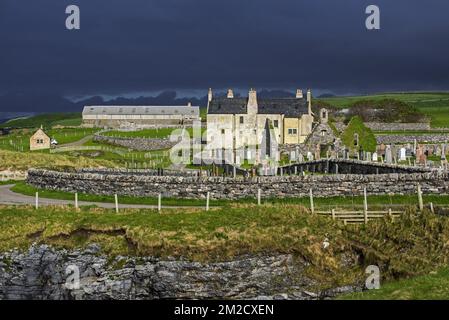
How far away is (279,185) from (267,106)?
2580 inches

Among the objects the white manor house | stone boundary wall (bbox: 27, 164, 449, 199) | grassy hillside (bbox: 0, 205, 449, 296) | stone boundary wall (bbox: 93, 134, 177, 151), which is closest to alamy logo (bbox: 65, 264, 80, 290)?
grassy hillside (bbox: 0, 205, 449, 296)

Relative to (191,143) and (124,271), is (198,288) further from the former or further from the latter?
(191,143)

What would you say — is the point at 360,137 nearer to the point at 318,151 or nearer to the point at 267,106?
the point at 318,151

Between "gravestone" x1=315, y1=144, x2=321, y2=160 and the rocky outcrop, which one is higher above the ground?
"gravestone" x1=315, y1=144, x2=321, y2=160

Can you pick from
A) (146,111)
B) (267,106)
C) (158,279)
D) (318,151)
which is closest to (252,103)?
(267,106)

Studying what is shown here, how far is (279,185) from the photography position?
4278 cm

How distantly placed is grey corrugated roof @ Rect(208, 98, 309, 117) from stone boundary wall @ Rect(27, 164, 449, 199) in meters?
62.8

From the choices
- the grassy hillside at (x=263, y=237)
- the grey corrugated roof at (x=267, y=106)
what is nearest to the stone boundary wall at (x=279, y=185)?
the grassy hillside at (x=263, y=237)

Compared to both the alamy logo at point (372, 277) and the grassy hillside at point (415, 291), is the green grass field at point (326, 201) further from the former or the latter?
the grassy hillside at point (415, 291)

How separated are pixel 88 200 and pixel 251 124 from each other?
63.5 meters

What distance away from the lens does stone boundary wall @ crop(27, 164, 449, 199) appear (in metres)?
41.7

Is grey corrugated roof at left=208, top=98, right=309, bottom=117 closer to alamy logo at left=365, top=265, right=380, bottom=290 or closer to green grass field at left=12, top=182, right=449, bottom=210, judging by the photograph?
green grass field at left=12, top=182, right=449, bottom=210
